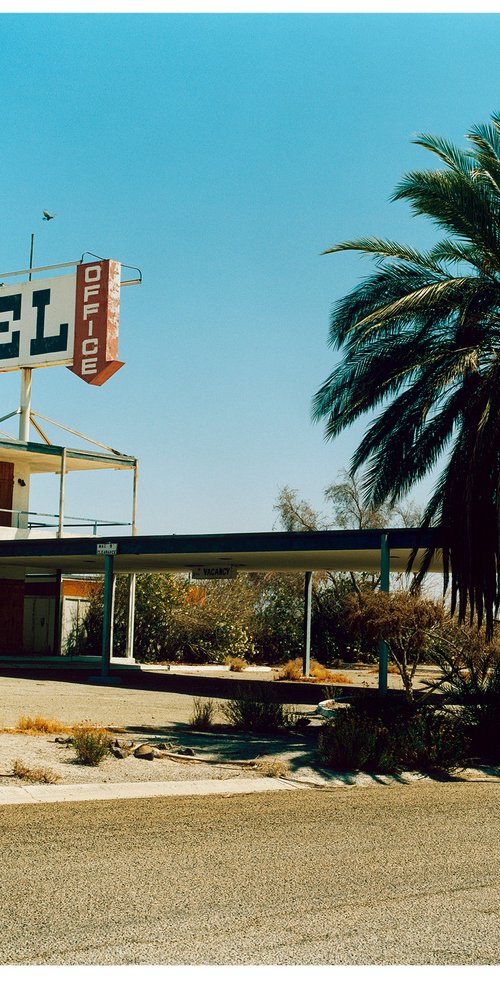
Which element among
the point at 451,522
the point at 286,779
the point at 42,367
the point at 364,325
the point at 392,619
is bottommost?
the point at 286,779

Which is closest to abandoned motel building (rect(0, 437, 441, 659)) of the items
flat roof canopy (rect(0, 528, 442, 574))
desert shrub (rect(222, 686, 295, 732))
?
flat roof canopy (rect(0, 528, 442, 574))

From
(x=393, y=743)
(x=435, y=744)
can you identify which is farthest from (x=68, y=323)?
(x=435, y=744)

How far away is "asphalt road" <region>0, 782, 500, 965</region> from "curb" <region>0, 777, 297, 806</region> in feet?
1.41

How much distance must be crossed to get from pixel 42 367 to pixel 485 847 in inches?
1285

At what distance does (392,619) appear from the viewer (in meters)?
17.3

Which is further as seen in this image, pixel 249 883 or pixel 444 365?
pixel 444 365

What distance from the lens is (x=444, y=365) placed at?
16.2 meters

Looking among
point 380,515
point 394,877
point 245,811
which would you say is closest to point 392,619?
point 245,811

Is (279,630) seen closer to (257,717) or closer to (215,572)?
(215,572)

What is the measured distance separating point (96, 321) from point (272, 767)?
89.2 ft

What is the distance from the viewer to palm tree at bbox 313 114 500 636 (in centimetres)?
1559

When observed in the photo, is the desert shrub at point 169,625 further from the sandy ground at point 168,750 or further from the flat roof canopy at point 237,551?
the sandy ground at point 168,750

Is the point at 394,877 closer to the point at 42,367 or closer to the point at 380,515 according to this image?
the point at 42,367

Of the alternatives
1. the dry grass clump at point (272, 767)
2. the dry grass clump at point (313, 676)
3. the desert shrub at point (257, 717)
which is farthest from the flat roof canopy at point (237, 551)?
the dry grass clump at point (272, 767)
